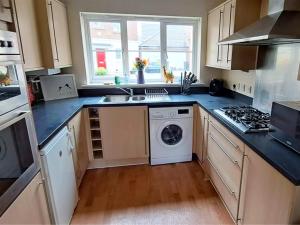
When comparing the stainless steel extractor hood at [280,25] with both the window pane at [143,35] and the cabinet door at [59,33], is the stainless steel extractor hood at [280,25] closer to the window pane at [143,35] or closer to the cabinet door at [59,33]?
the window pane at [143,35]

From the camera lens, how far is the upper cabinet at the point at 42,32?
171cm

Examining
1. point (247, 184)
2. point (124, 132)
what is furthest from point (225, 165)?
point (124, 132)

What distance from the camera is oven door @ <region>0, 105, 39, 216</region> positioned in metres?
0.90

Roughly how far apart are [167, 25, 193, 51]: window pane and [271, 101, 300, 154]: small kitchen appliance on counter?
6.41 ft

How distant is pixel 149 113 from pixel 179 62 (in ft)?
3.71

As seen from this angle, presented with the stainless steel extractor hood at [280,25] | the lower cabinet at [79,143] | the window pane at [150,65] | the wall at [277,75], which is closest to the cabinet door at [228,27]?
the wall at [277,75]

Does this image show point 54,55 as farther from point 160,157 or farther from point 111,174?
point 160,157

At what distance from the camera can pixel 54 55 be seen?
2105 mm

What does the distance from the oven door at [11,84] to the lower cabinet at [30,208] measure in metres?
0.46

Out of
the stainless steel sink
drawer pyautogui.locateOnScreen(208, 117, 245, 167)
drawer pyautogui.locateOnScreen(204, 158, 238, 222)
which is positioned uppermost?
the stainless steel sink

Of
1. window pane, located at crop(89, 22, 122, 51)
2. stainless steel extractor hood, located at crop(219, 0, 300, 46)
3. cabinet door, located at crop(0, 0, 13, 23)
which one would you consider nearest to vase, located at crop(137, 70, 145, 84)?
window pane, located at crop(89, 22, 122, 51)

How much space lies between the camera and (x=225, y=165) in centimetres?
172

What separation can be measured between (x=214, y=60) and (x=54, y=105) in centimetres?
205

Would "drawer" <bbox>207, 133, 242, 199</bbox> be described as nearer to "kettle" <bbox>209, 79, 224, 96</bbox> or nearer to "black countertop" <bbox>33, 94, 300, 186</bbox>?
"black countertop" <bbox>33, 94, 300, 186</bbox>
